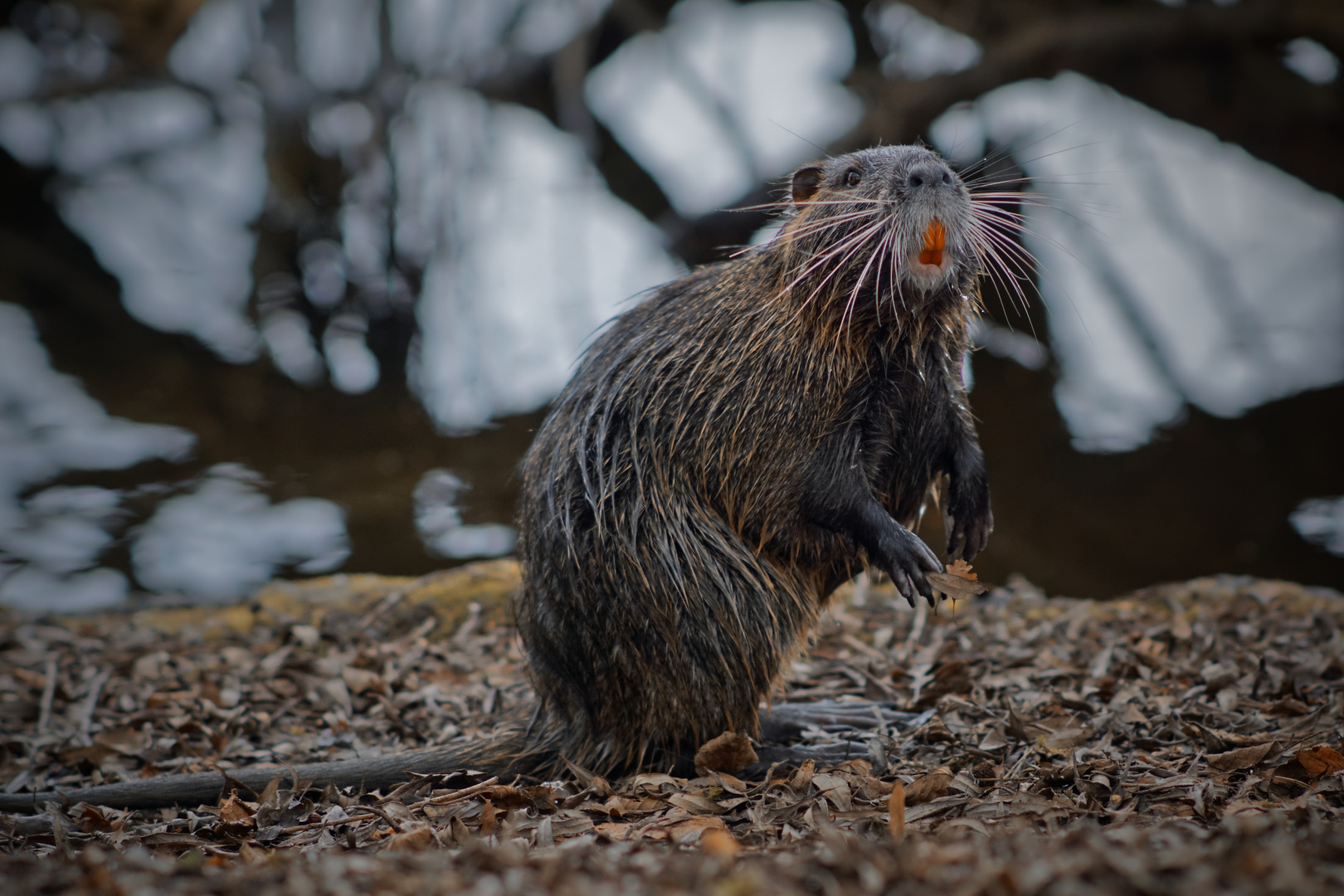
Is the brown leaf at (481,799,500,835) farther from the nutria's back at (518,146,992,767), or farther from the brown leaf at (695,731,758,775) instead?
the brown leaf at (695,731,758,775)

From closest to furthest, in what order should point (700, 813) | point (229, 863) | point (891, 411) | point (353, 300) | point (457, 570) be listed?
1. point (229, 863)
2. point (700, 813)
3. point (891, 411)
4. point (457, 570)
5. point (353, 300)

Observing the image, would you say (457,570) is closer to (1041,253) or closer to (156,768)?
(156,768)

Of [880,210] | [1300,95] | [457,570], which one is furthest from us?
[1300,95]

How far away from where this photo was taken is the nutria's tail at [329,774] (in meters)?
2.80

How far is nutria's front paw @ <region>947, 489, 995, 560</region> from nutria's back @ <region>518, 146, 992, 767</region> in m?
0.29

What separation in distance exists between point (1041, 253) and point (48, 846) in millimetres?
6362

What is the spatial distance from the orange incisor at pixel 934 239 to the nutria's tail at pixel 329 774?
1.86m

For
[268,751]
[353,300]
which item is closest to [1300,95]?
[353,300]

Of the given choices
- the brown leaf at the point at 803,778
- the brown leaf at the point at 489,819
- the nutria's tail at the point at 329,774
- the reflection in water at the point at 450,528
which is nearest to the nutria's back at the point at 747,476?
the nutria's tail at the point at 329,774

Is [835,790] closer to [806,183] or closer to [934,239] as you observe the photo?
[934,239]

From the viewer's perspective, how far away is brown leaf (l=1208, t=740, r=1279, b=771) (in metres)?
2.57

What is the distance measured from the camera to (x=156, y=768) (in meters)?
3.38

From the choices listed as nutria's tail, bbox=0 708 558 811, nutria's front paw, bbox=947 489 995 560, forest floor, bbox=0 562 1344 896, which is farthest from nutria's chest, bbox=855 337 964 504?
nutria's tail, bbox=0 708 558 811

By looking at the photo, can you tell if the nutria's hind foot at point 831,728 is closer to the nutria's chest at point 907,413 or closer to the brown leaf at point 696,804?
the brown leaf at point 696,804
